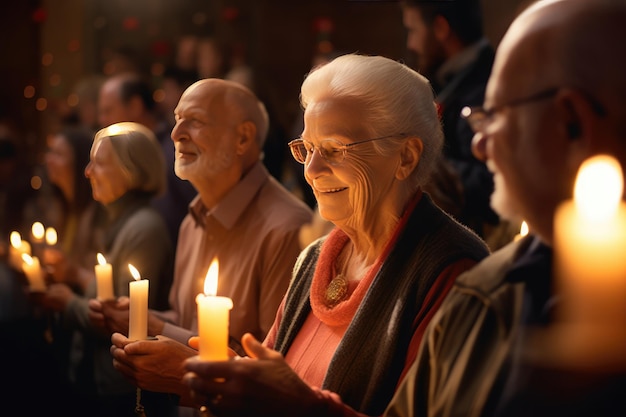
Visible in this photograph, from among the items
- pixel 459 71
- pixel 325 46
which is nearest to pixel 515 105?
pixel 459 71

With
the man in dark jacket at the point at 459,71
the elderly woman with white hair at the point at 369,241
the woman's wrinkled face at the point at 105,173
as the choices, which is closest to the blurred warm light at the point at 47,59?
the man in dark jacket at the point at 459,71

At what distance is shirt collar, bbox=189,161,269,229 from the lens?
141 inches

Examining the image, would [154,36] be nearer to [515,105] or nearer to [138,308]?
[138,308]

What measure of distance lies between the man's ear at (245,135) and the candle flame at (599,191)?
2101 millimetres

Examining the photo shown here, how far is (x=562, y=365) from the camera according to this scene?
5.40 ft

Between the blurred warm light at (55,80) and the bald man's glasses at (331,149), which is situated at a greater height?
the bald man's glasses at (331,149)

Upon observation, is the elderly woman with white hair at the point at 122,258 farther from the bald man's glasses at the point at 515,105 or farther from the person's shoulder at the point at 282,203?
the bald man's glasses at the point at 515,105

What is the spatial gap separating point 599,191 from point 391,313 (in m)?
0.98

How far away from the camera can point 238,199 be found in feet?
11.9

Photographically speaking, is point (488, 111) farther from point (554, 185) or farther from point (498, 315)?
point (498, 315)

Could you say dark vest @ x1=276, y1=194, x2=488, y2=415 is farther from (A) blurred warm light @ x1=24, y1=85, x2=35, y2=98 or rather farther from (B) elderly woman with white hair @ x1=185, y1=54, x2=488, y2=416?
(A) blurred warm light @ x1=24, y1=85, x2=35, y2=98

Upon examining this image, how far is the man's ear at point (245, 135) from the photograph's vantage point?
3582 mm

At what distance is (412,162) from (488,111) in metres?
0.83

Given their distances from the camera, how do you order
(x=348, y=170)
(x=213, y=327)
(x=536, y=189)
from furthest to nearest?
(x=348, y=170) < (x=213, y=327) < (x=536, y=189)
